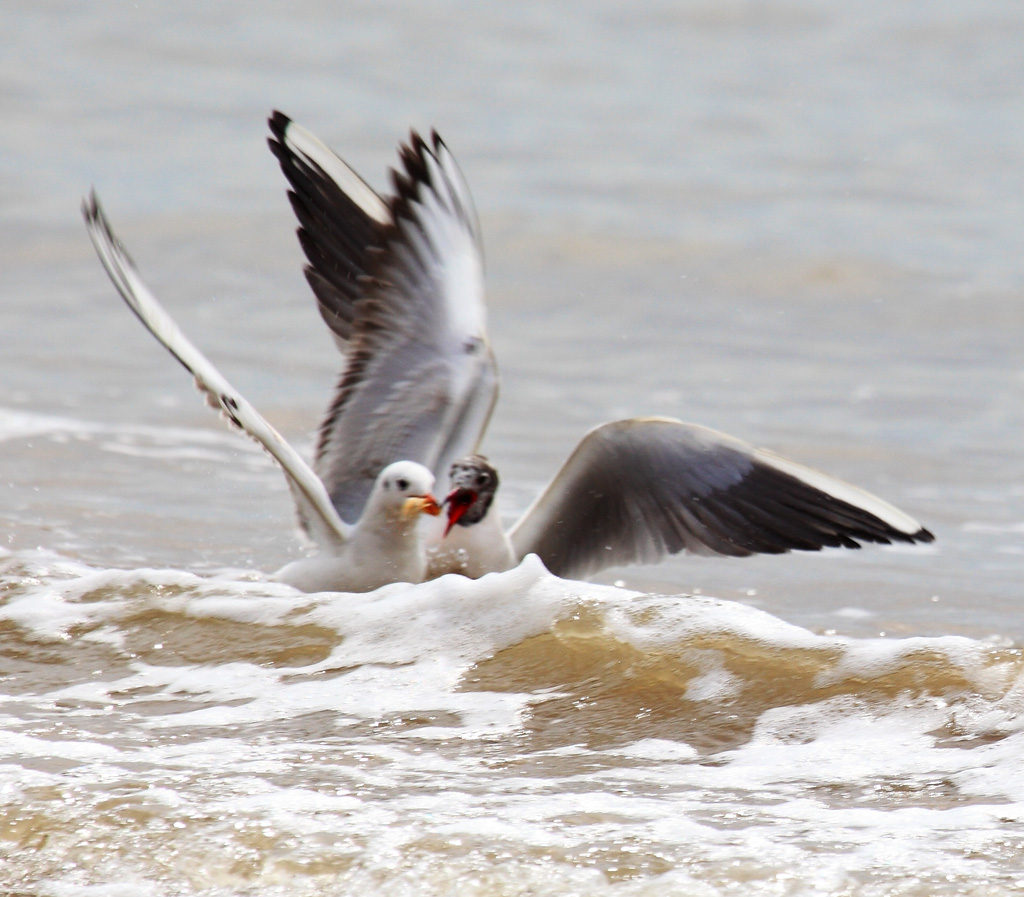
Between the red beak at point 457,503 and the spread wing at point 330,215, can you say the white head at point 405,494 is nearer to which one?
the red beak at point 457,503

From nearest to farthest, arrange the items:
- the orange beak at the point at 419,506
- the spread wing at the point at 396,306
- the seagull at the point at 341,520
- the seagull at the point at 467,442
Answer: the seagull at the point at 341,520, the orange beak at the point at 419,506, the seagull at the point at 467,442, the spread wing at the point at 396,306

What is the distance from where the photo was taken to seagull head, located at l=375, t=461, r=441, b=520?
15.3 ft

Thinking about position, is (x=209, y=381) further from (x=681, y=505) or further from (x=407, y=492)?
(x=681, y=505)

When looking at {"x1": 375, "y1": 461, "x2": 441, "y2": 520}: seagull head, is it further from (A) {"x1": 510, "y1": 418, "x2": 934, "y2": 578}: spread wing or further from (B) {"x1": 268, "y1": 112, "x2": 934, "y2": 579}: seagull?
(A) {"x1": 510, "y1": 418, "x2": 934, "y2": 578}: spread wing

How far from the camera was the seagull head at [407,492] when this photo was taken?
15.3 feet

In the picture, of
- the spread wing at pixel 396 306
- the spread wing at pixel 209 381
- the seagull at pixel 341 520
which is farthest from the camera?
the spread wing at pixel 396 306

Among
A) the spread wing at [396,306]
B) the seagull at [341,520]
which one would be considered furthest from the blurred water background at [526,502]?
the spread wing at [396,306]

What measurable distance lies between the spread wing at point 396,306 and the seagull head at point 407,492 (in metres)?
0.38

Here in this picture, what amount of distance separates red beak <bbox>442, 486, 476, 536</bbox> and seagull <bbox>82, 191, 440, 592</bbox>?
8 cm

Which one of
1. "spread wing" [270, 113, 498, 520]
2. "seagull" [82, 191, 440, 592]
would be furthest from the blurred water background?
"spread wing" [270, 113, 498, 520]

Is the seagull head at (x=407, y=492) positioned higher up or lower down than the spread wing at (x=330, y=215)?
lower down

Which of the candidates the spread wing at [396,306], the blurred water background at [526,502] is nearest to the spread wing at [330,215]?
the spread wing at [396,306]

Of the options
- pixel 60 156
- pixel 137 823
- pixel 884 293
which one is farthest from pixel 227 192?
pixel 137 823

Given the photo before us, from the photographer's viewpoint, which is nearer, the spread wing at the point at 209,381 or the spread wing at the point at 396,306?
the spread wing at the point at 209,381
